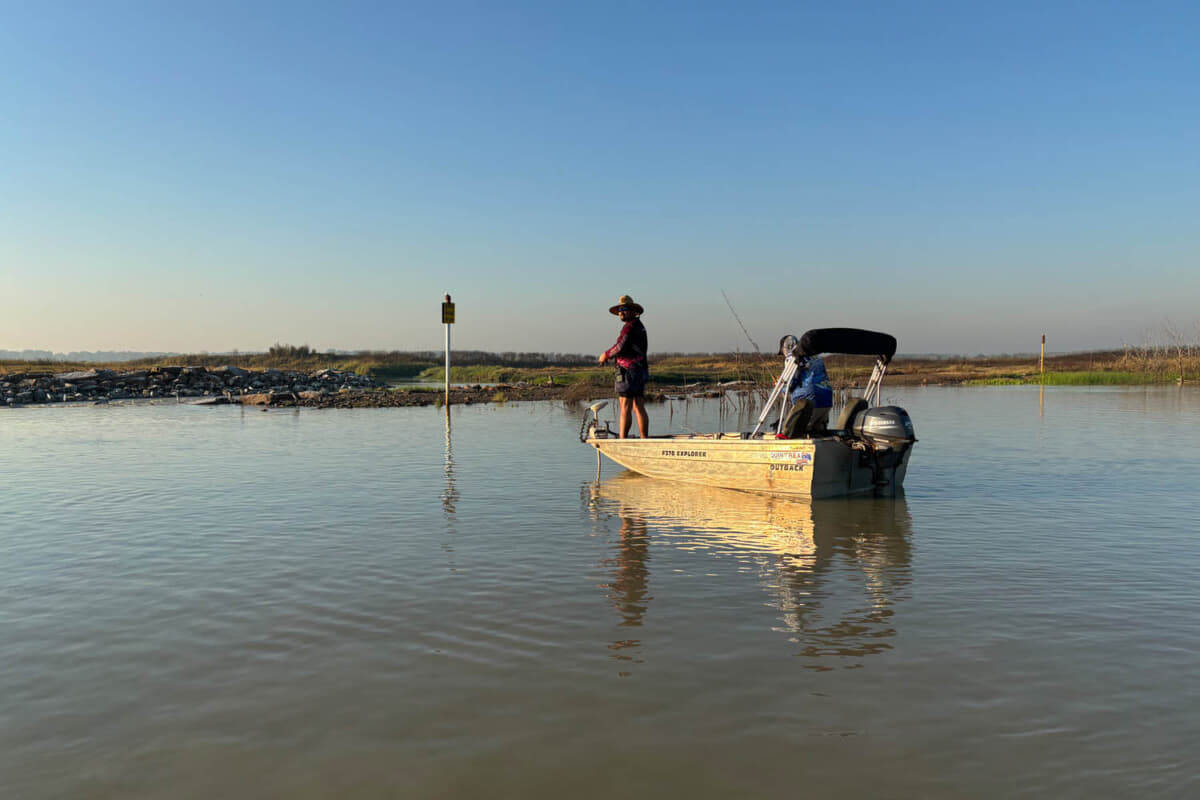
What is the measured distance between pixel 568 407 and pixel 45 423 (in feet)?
51.2

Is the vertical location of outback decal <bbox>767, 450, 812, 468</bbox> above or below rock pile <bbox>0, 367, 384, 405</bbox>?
below

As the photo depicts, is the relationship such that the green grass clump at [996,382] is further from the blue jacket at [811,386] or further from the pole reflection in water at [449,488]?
the blue jacket at [811,386]

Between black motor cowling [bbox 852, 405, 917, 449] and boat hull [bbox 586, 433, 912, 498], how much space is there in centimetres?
14

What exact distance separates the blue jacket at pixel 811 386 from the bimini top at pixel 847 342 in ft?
1.07

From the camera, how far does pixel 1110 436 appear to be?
18.5 meters

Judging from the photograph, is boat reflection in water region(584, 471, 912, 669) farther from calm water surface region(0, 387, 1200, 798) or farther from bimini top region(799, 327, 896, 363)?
bimini top region(799, 327, 896, 363)

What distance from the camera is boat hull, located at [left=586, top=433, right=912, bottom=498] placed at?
1073 centimetres

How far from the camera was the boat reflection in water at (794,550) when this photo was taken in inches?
219

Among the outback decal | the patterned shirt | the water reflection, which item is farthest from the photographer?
the patterned shirt

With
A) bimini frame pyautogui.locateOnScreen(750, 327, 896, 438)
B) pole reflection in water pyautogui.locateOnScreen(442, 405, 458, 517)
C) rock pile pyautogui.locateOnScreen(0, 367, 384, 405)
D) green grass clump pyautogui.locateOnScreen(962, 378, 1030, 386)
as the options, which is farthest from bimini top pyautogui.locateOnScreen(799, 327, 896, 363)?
green grass clump pyautogui.locateOnScreen(962, 378, 1030, 386)

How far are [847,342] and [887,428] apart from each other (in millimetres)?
1330

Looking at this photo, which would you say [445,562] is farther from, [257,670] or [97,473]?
[97,473]

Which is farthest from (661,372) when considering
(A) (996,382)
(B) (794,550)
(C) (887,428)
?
(B) (794,550)

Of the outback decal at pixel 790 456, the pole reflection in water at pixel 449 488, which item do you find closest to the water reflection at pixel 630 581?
the pole reflection in water at pixel 449 488
